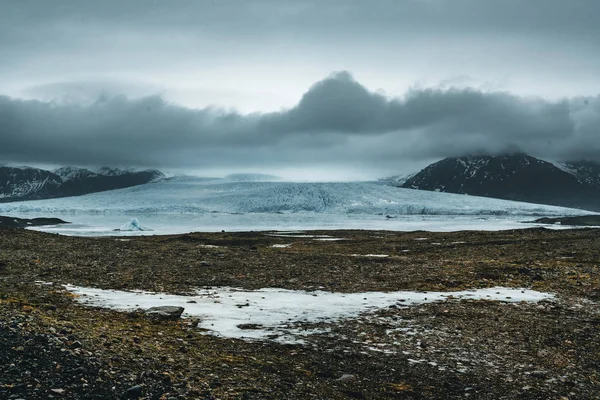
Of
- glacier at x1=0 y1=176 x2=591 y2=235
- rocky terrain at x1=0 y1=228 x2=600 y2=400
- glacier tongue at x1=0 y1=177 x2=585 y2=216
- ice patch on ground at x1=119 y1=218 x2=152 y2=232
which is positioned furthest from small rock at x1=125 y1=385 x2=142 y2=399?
glacier tongue at x1=0 y1=177 x2=585 y2=216

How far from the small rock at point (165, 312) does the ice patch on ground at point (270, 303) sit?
1.17 ft

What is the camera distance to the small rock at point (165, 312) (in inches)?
456

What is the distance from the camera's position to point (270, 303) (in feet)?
46.3

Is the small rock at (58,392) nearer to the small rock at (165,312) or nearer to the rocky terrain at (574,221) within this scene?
the small rock at (165,312)

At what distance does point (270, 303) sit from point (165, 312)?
3.33 metres

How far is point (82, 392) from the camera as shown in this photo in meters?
6.45

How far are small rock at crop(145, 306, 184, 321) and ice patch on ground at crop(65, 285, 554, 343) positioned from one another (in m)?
0.36

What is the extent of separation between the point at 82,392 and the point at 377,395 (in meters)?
4.21

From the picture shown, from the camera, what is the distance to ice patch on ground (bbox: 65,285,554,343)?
11238mm

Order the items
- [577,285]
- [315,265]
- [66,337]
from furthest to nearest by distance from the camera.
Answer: [315,265]
[577,285]
[66,337]

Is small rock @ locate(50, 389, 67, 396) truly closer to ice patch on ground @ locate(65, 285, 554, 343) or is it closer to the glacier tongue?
ice patch on ground @ locate(65, 285, 554, 343)

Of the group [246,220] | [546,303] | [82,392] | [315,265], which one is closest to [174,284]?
[315,265]

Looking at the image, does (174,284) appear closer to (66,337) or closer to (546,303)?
(66,337)

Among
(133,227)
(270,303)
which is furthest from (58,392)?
(133,227)
